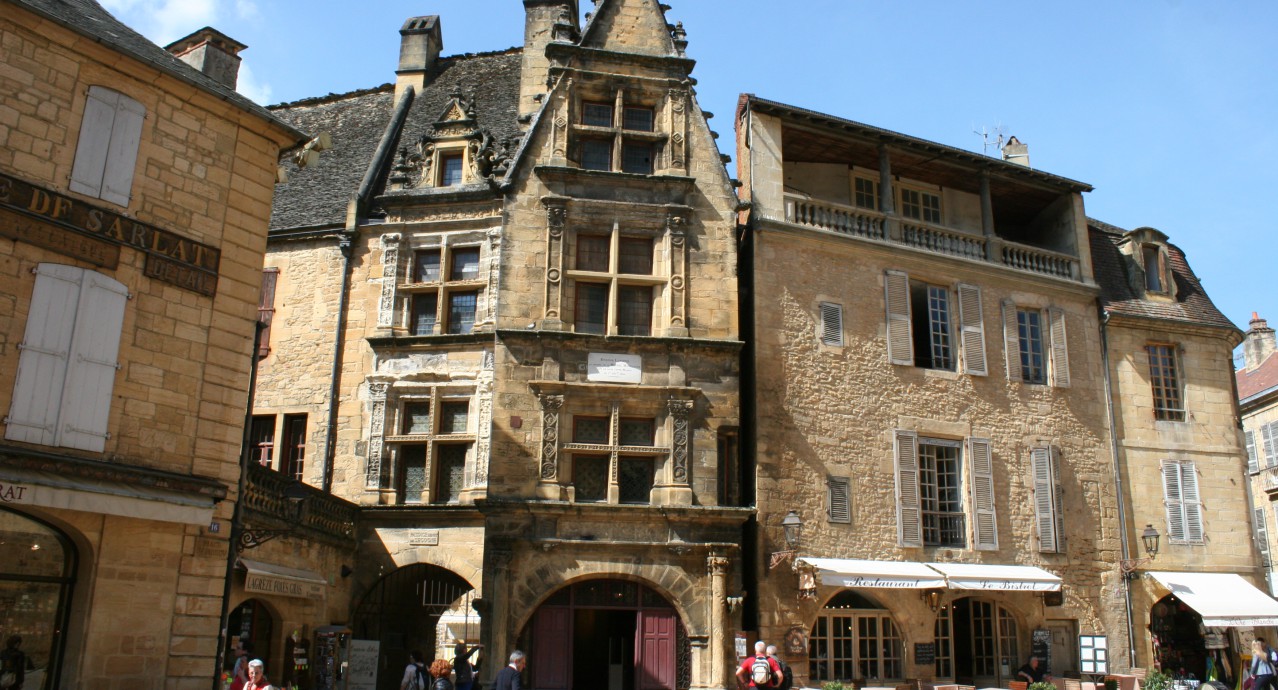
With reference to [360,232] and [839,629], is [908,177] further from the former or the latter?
[360,232]

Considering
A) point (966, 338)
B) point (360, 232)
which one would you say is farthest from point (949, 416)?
point (360, 232)

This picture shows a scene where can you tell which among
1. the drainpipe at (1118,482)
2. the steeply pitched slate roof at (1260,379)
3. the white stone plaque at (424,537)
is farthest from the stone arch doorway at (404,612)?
the steeply pitched slate roof at (1260,379)

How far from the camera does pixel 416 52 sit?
20.8m

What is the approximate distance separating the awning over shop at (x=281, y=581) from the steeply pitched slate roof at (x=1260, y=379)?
25.1 m

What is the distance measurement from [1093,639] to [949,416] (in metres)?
3.86

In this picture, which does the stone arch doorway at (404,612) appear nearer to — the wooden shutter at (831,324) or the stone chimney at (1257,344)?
the wooden shutter at (831,324)

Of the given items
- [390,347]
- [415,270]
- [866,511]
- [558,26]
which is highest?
[558,26]

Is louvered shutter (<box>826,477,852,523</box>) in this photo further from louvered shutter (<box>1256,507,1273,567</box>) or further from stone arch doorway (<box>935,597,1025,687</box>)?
louvered shutter (<box>1256,507,1273,567</box>)

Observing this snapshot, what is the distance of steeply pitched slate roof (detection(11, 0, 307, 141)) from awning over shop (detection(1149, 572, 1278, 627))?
14.8 metres

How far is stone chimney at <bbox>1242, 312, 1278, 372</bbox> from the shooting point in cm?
3164

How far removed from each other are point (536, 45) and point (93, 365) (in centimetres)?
1102

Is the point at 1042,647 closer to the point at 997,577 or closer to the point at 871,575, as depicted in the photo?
the point at 997,577

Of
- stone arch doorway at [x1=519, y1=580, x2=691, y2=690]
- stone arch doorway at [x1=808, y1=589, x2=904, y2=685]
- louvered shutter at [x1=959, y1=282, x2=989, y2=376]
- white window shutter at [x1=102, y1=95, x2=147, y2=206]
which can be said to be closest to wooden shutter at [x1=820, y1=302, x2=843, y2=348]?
louvered shutter at [x1=959, y1=282, x2=989, y2=376]

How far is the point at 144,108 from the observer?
10906mm
